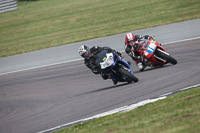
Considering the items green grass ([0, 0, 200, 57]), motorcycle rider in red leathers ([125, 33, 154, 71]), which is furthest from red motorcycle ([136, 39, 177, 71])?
green grass ([0, 0, 200, 57])

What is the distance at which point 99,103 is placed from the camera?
10.4 m

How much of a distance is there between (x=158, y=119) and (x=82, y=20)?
74.3 feet

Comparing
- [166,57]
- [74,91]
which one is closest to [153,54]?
[166,57]

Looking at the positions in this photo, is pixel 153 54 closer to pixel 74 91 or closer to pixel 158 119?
pixel 74 91

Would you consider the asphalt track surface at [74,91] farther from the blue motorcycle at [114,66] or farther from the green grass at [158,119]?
the green grass at [158,119]

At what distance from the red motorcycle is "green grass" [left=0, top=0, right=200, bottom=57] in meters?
8.97

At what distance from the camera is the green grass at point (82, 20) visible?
23.5 metres

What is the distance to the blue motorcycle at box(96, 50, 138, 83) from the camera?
1149 cm

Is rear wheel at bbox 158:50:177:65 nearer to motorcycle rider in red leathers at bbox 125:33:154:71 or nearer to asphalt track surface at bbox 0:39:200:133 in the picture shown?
asphalt track surface at bbox 0:39:200:133

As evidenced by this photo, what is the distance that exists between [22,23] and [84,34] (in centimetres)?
1015

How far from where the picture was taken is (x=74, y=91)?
42.9 ft

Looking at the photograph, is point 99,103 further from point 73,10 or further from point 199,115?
point 73,10

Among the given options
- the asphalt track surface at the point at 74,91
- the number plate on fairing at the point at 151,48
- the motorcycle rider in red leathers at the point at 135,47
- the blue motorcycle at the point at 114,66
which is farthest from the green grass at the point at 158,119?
the motorcycle rider in red leathers at the point at 135,47

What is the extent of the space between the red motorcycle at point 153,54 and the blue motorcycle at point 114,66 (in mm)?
1425
